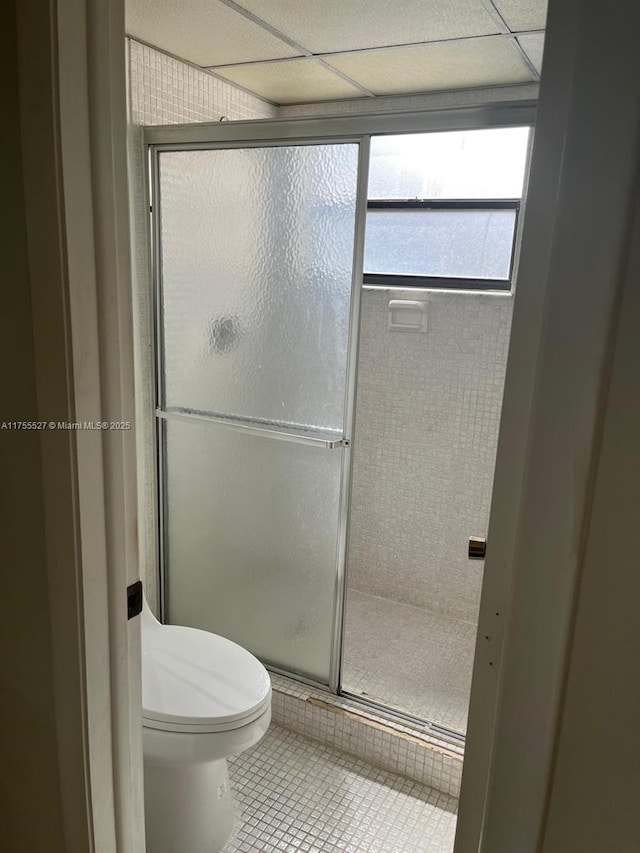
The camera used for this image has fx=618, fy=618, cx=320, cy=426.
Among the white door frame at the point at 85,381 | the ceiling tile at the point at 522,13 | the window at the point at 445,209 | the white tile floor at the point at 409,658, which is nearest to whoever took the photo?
the white door frame at the point at 85,381

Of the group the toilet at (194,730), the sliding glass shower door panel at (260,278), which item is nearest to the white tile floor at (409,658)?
the toilet at (194,730)

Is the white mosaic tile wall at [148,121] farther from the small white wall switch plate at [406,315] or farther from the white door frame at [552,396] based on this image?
the white door frame at [552,396]

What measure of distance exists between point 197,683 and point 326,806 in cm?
61

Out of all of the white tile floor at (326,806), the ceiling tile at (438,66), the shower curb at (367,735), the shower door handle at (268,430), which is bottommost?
the white tile floor at (326,806)

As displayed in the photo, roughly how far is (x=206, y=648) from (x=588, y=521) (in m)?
1.36

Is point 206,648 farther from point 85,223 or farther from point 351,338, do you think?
point 85,223

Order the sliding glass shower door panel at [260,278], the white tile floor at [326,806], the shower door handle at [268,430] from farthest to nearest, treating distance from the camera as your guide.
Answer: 1. the shower door handle at [268,430]
2. the sliding glass shower door panel at [260,278]
3. the white tile floor at [326,806]

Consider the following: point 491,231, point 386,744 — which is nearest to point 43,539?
point 386,744

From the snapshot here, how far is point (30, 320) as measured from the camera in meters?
0.87

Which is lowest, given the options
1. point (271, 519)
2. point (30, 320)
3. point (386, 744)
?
point (386, 744)

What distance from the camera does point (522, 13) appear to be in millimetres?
1487

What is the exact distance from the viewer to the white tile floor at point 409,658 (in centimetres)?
211

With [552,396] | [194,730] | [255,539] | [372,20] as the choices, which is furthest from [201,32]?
[194,730]

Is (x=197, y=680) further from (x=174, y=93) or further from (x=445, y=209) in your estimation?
(x=445, y=209)
